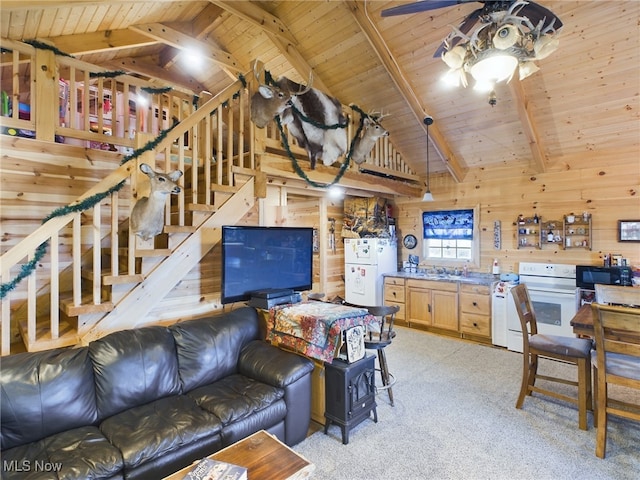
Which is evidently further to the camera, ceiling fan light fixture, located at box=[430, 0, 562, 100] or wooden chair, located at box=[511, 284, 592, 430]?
wooden chair, located at box=[511, 284, 592, 430]

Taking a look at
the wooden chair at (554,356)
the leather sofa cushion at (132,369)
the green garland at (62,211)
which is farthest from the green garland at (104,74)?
the wooden chair at (554,356)

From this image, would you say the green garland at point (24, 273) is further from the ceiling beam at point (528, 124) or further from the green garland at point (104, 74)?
the ceiling beam at point (528, 124)

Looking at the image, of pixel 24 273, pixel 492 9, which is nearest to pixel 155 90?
pixel 24 273

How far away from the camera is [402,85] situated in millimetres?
4355

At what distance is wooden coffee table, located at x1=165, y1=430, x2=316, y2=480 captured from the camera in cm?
148

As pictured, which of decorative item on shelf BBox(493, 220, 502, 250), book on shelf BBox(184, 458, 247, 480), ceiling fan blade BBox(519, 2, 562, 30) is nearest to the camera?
book on shelf BBox(184, 458, 247, 480)

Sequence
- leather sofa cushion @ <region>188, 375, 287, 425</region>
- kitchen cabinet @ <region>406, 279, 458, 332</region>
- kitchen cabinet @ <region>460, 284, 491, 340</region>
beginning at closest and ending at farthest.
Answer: leather sofa cushion @ <region>188, 375, 287, 425</region> < kitchen cabinet @ <region>460, 284, 491, 340</region> < kitchen cabinet @ <region>406, 279, 458, 332</region>

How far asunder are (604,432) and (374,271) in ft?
11.9

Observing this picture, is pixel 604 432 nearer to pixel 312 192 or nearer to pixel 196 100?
pixel 312 192

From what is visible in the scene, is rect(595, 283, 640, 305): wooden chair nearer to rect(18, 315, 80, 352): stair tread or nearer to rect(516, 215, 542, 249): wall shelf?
rect(516, 215, 542, 249): wall shelf

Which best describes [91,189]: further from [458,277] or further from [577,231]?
[577,231]

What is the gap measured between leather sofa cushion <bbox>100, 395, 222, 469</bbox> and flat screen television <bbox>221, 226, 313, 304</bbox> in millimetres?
1026

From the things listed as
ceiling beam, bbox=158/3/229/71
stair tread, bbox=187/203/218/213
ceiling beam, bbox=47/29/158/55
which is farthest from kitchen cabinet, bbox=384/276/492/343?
ceiling beam, bbox=47/29/158/55

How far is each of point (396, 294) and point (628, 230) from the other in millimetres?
3155
